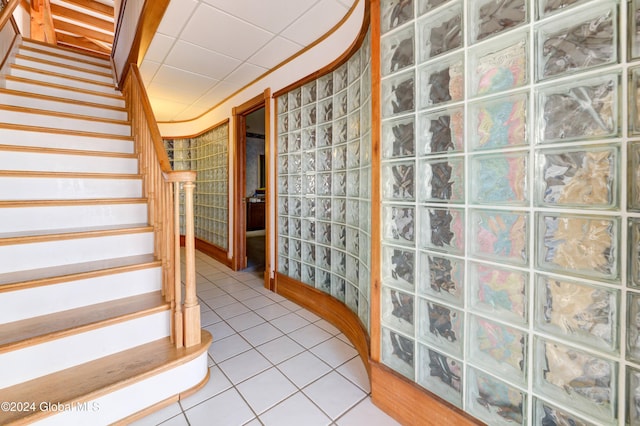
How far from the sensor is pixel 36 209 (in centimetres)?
172

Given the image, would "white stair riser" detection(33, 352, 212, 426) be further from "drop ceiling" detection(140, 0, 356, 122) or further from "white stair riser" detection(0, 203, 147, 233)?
"drop ceiling" detection(140, 0, 356, 122)

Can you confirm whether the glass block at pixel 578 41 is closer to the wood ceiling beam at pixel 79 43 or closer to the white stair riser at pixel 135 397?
the white stair riser at pixel 135 397

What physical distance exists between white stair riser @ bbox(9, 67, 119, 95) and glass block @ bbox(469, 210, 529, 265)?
12.6 feet

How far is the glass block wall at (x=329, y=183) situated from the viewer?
5.75ft

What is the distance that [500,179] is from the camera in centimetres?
97

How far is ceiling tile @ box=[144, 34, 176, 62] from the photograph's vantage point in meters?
2.32

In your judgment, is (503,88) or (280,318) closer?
(503,88)

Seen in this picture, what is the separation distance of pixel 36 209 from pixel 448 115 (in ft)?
8.10

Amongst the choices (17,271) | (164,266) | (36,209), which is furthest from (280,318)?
(36,209)

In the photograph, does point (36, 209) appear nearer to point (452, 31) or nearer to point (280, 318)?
point (280, 318)

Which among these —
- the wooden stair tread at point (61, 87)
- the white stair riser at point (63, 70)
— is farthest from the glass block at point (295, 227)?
the white stair riser at point (63, 70)

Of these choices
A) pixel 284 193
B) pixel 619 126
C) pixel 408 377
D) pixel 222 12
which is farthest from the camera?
pixel 284 193

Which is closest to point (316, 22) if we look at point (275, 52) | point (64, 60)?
point (275, 52)

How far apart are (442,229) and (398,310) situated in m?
0.46
